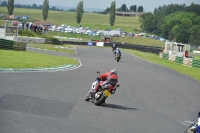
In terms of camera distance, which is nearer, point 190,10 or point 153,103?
point 153,103

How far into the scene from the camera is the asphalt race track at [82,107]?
11.0 m

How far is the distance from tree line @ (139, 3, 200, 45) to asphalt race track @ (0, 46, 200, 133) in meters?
94.1

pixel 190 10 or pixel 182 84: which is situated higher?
pixel 190 10

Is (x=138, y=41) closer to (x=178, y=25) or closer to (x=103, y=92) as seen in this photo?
(x=178, y=25)

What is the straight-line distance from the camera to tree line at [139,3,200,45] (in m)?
116

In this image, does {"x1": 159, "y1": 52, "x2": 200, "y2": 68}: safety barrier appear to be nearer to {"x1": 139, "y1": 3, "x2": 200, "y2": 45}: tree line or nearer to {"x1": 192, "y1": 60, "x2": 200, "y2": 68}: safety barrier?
{"x1": 192, "y1": 60, "x2": 200, "y2": 68}: safety barrier

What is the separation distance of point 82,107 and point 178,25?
115 m

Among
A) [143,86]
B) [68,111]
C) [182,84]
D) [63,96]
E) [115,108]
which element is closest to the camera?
[68,111]

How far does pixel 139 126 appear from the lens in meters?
12.2

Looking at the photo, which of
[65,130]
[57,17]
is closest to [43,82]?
[65,130]

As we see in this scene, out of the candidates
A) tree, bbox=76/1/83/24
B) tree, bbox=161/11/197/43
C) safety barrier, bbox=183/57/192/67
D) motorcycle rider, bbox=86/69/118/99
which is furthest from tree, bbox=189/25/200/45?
motorcycle rider, bbox=86/69/118/99

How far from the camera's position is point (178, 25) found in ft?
416

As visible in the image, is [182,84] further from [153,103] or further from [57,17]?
[57,17]

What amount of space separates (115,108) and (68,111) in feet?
7.59
